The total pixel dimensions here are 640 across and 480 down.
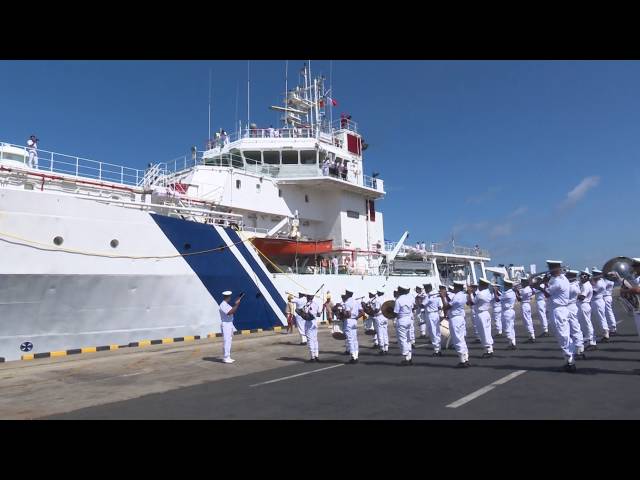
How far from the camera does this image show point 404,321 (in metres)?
8.84

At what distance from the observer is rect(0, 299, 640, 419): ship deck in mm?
5043

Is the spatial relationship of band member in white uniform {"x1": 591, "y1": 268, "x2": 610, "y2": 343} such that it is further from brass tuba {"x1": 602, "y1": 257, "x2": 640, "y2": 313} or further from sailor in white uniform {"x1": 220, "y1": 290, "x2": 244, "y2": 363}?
sailor in white uniform {"x1": 220, "y1": 290, "x2": 244, "y2": 363}

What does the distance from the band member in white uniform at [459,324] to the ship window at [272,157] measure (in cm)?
1113

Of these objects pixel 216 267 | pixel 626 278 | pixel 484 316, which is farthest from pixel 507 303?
pixel 216 267

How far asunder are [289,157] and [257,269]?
6086 millimetres

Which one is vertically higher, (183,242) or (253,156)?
(253,156)

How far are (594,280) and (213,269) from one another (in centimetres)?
1016

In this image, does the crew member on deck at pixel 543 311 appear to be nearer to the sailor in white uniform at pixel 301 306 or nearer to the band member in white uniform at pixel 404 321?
the band member in white uniform at pixel 404 321

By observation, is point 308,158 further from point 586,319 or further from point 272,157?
point 586,319

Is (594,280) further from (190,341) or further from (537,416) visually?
(190,341)

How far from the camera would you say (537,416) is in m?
4.48

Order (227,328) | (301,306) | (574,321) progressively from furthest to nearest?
(301,306) → (227,328) → (574,321)

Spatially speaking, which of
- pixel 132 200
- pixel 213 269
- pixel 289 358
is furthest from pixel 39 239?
pixel 289 358

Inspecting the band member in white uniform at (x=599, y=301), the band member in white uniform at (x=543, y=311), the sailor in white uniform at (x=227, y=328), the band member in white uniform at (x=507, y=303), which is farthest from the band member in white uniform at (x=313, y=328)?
the band member in white uniform at (x=543, y=311)
